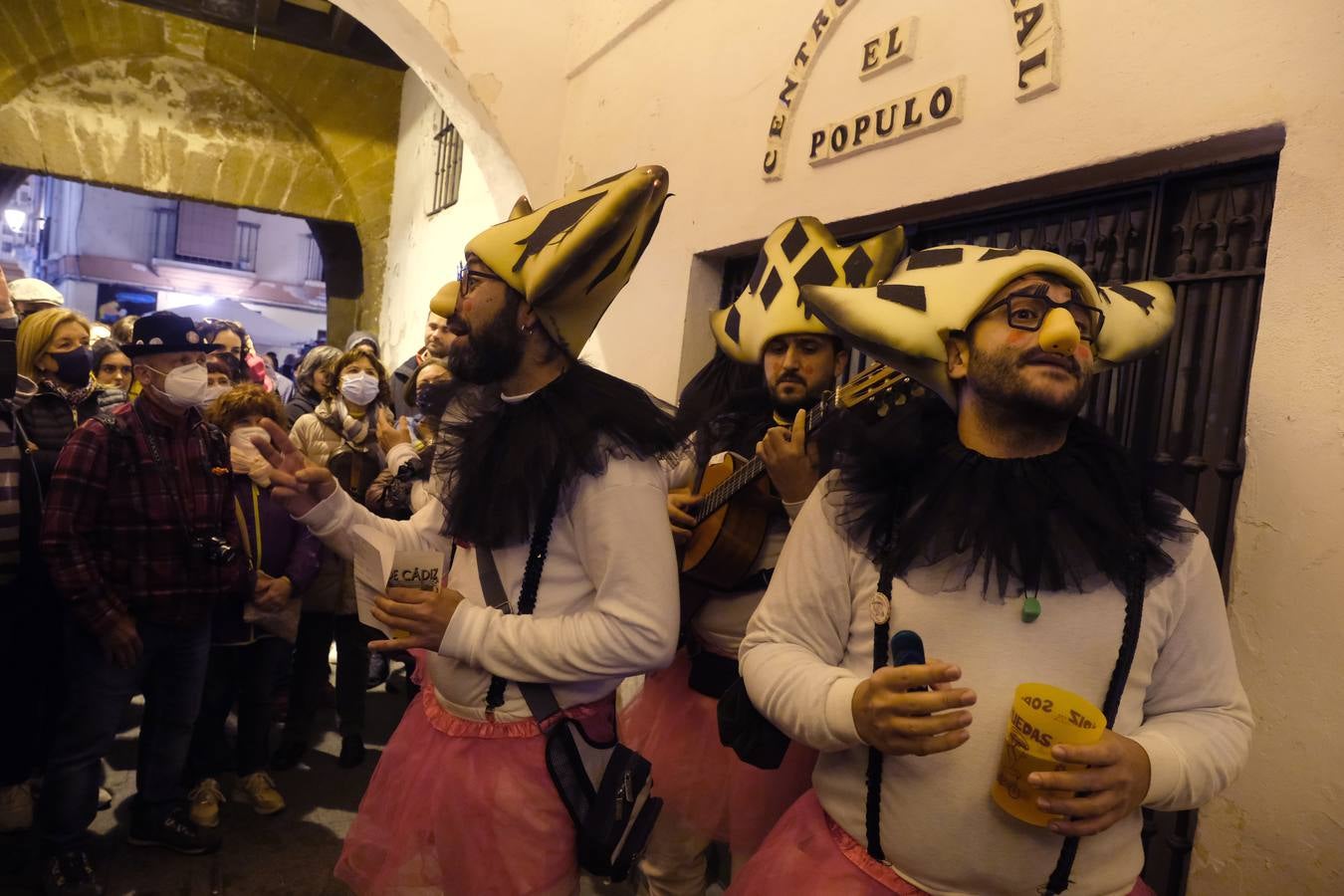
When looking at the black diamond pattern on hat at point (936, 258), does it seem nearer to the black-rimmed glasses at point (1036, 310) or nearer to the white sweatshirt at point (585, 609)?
the black-rimmed glasses at point (1036, 310)

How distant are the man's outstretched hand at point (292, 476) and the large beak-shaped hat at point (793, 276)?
1147mm

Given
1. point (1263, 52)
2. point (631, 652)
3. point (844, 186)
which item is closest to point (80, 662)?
point (631, 652)

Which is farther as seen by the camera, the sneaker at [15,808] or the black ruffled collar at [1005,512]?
the sneaker at [15,808]

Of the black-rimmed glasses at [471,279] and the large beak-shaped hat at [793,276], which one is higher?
the large beak-shaped hat at [793,276]

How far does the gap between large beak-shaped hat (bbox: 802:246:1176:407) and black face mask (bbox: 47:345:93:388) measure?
2916 mm

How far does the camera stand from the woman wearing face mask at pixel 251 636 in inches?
129

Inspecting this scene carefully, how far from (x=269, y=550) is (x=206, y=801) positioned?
2.89 feet

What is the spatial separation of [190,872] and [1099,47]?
11.8ft

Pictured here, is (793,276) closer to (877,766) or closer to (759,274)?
(759,274)

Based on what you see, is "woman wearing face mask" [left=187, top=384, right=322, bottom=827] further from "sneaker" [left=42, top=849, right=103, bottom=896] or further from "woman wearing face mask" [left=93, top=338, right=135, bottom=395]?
"woman wearing face mask" [left=93, top=338, right=135, bottom=395]

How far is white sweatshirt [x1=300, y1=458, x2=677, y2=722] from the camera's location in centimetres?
171

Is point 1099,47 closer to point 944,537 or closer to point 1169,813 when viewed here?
point 944,537

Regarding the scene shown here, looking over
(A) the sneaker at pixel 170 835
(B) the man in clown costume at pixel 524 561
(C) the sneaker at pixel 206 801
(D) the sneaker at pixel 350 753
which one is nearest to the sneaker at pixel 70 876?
(A) the sneaker at pixel 170 835

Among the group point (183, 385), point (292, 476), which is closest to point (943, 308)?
point (292, 476)
